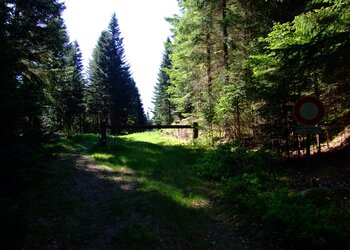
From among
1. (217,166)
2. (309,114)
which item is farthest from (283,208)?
(217,166)

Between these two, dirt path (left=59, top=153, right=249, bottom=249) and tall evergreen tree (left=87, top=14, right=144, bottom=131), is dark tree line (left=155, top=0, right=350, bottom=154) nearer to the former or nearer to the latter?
dirt path (left=59, top=153, right=249, bottom=249)

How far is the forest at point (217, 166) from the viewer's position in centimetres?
487

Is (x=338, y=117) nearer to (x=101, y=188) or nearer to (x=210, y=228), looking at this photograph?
(x=210, y=228)

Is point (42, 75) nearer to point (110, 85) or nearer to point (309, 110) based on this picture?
point (309, 110)

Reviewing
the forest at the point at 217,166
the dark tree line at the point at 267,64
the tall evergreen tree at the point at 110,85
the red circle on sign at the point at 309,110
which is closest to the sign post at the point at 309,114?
the red circle on sign at the point at 309,110

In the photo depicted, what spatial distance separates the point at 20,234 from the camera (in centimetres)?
490

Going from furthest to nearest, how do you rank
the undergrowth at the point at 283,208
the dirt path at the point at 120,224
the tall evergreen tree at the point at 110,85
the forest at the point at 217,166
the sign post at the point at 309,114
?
the tall evergreen tree at the point at 110,85
the sign post at the point at 309,114
the dirt path at the point at 120,224
the forest at the point at 217,166
the undergrowth at the point at 283,208

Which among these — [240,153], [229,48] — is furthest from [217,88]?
[240,153]

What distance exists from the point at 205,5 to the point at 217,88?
203 inches

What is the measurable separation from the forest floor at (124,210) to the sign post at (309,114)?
304 centimetres

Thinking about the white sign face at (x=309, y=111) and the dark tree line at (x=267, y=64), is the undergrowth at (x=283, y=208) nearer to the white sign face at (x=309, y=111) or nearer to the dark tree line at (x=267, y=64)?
the white sign face at (x=309, y=111)

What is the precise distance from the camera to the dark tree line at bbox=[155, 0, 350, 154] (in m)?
6.74

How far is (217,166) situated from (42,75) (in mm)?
11461

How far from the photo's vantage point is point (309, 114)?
265 inches
